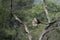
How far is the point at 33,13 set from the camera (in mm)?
11586

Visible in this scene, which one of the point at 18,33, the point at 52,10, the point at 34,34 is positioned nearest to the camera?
the point at 34,34

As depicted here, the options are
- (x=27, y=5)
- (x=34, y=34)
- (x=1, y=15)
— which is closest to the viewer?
(x=34, y=34)

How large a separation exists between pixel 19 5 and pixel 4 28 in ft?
8.30

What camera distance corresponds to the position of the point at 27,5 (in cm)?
1378

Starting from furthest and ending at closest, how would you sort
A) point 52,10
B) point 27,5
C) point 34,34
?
point 27,5
point 52,10
point 34,34

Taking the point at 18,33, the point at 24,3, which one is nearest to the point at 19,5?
the point at 24,3

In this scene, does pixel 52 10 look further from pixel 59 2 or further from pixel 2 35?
pixel 2 35

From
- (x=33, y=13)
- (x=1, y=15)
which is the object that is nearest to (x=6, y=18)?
(x=1, y=15)

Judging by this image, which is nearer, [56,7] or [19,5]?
[56,7]

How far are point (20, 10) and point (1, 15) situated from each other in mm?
1958

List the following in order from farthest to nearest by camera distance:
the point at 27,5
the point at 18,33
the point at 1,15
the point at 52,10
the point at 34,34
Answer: the point at 27,5
the point at 18,33
the point at 52,10
the point at 1,15
the point at 34,34

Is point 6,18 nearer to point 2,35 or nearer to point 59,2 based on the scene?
point 2,35

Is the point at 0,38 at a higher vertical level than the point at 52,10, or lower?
lower

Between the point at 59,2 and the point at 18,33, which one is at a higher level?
the point at 59,2
